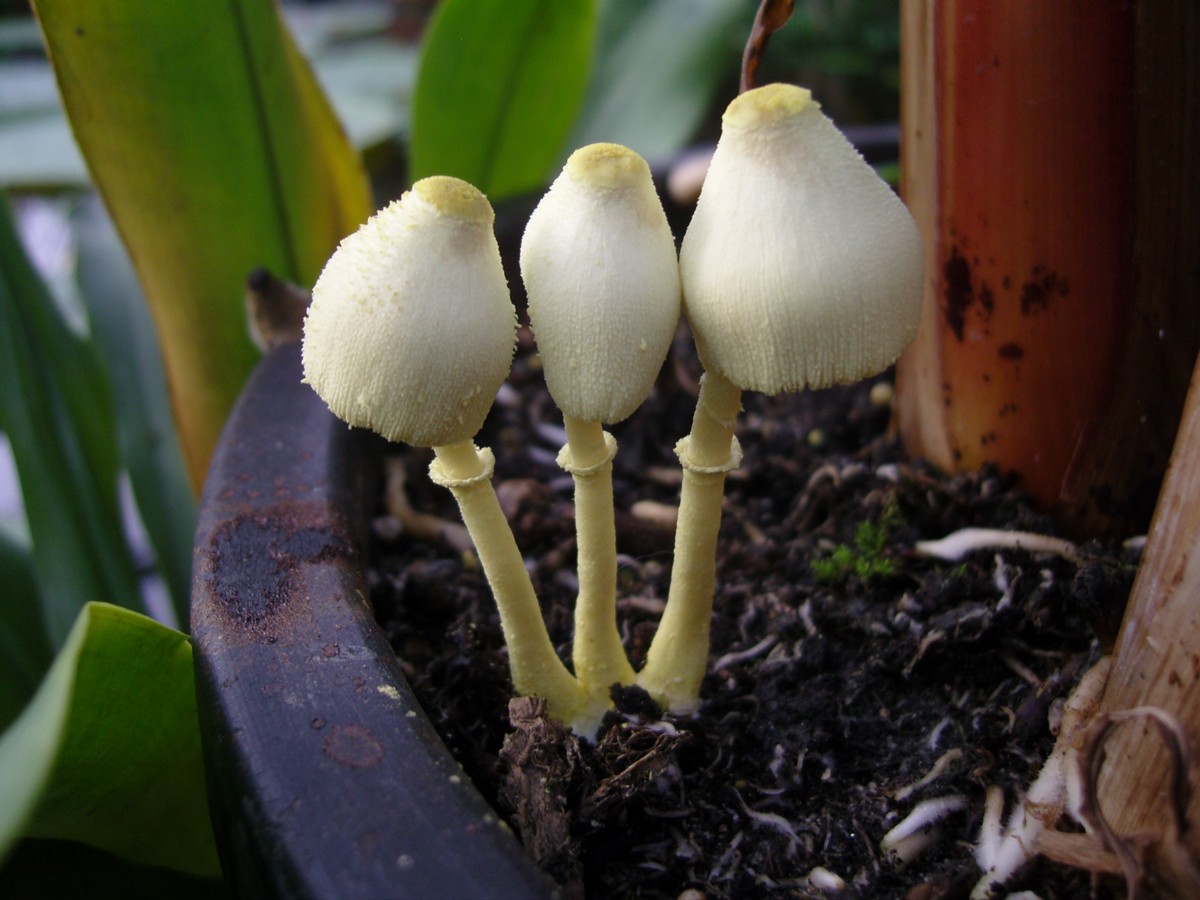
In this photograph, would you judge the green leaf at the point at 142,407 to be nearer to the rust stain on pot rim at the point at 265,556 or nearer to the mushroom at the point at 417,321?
the rust stain on pot rim at the point at 265,556

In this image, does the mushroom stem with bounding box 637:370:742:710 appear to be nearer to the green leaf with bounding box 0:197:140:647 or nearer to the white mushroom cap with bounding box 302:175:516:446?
the white mushroom cap with bounding box 302:175:516:446

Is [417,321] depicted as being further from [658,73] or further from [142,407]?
[658,73]

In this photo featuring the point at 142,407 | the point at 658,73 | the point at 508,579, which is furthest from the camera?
the point at 658,73

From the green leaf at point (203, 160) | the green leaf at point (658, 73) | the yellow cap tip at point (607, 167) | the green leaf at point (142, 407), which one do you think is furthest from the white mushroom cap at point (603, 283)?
the green leaf at point (658, 73)

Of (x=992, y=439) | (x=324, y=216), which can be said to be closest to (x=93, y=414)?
(x=324, y=216)

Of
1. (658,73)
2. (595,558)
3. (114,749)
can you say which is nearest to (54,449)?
(114,749)

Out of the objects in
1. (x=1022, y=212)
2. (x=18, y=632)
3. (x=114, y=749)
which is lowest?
(x=18, y=632)

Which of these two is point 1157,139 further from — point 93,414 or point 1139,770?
point 93,414

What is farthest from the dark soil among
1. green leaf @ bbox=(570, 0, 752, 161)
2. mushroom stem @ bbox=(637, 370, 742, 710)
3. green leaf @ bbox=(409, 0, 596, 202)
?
green leaf @ bbox=(570, 0, 752, 161)
